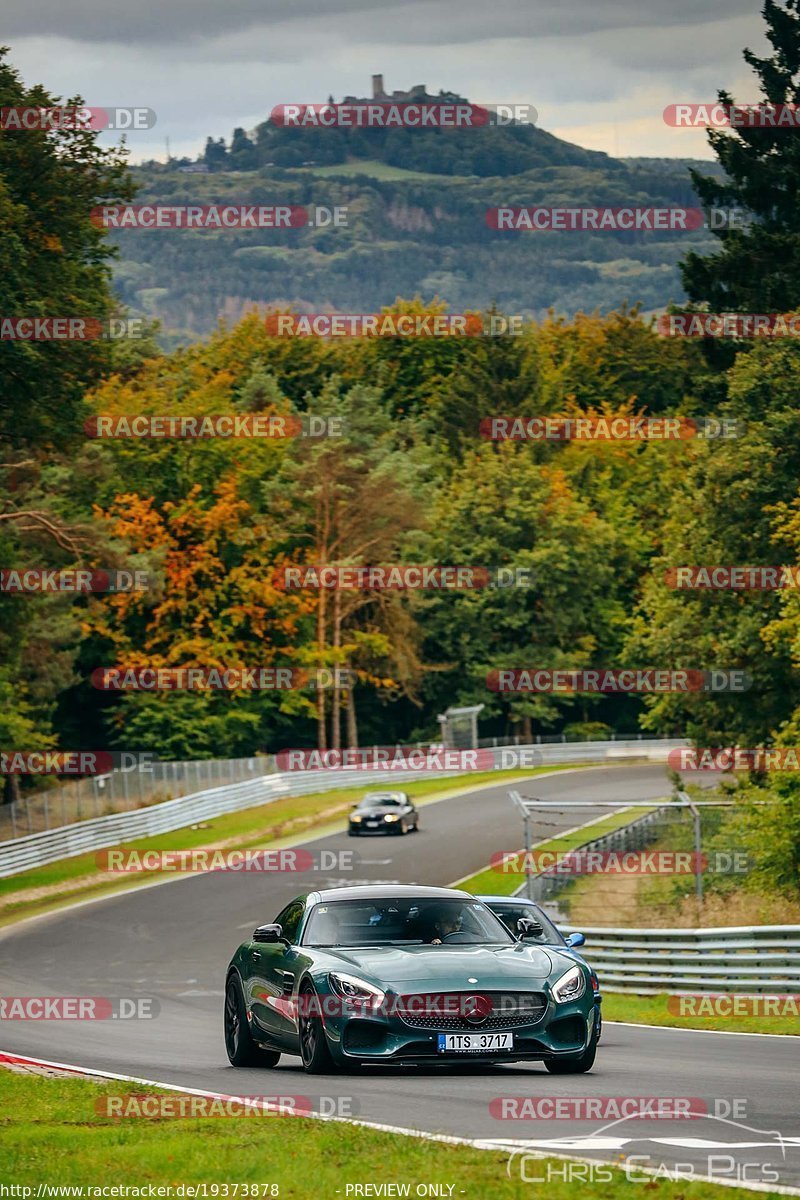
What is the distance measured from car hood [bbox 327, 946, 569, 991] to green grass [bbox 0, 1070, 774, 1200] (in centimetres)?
207

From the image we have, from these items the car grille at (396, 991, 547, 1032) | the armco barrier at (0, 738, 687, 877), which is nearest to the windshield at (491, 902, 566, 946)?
the car grille at (396, 991, 547, 1032)

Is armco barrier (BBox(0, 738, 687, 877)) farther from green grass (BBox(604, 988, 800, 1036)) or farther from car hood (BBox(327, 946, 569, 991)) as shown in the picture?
car hood (BBox(327, 946, 569, 991))

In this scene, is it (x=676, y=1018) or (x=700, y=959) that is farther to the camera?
(x=700, y=959)

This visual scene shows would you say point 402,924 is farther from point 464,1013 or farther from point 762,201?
point 762,201

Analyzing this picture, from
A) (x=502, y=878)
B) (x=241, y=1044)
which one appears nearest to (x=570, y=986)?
(x=241, y=1044)

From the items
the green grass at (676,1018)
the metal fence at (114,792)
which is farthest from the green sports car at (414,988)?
the metal fence at (114,792)

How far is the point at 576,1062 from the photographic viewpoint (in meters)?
13.2

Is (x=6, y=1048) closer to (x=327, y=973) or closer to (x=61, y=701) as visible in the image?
(x=327, y=973)

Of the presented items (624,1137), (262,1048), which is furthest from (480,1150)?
(262,1048)

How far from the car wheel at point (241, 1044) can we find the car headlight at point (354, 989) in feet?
7.21

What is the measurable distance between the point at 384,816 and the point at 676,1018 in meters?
31.7

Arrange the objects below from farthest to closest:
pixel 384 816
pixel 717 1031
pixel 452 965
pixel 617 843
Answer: pixel 384 816 → pixel 617 843 → pixel 717 1031 → pixel 452 965

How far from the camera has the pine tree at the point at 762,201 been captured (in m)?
55.1

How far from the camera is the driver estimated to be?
45.1 ft
